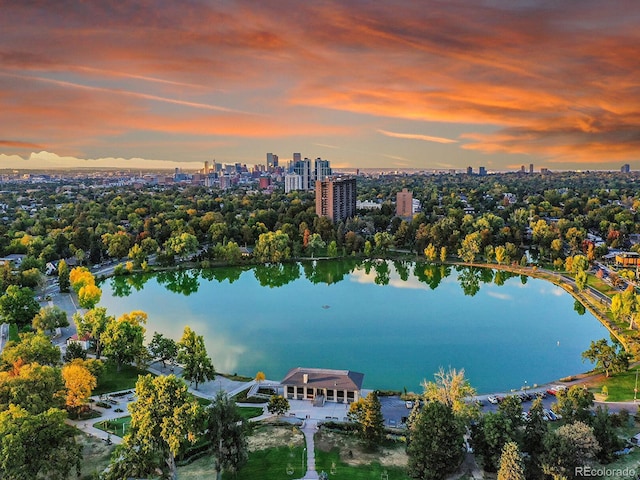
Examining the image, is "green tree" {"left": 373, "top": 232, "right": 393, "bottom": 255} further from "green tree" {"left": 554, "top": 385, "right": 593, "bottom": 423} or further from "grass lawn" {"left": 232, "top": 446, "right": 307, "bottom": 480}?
"grass lawn" {"left": 232, "top": 446, "right": 307, "bottom": 480}

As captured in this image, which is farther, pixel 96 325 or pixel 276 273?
pixel 276 273

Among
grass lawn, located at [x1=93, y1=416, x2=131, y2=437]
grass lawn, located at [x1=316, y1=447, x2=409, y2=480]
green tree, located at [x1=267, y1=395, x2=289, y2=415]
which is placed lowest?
grass lawn, located at [x1=93, y1=416, x2=131, y2=437]

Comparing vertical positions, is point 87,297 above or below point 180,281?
above

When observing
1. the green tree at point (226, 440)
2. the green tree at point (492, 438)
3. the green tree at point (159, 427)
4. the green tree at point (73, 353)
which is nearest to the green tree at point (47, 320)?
the green tree at point (73, 353)

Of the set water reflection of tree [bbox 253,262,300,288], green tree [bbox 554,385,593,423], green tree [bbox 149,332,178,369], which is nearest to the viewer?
green tree [bbox 554,385,593,423]

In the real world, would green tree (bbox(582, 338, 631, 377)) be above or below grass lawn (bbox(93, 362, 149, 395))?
above

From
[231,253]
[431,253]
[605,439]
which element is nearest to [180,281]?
[231,253]

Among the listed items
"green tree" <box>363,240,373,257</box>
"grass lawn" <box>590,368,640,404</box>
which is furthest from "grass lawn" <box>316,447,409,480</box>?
"green tree" <box>363,240,373,257</box>

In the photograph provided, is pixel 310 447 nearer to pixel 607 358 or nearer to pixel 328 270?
pixel 607 358
